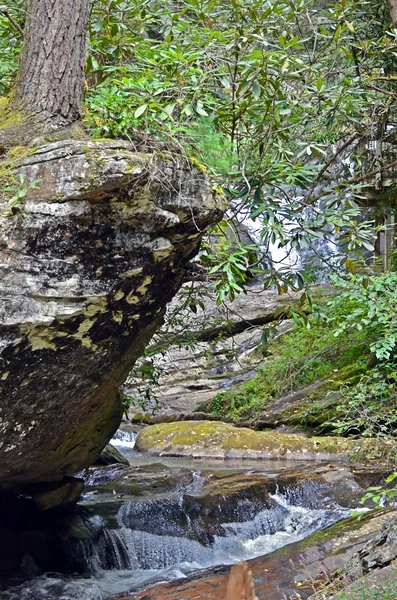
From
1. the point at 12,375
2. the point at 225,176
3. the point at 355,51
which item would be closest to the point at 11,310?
the point at 12,375

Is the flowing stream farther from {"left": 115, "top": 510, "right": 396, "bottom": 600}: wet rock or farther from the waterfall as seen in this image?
{"left": 115, "top": 510, "right": 396, "bottom": 600}: wet rock

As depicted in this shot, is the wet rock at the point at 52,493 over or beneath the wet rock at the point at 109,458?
over

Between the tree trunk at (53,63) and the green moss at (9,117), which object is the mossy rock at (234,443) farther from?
the green moss at (9,117)

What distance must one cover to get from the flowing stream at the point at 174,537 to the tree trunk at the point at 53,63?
15.1 feet

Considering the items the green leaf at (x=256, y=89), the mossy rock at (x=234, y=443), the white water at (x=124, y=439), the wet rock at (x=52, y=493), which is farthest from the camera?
the white water at (x=124, y=439)

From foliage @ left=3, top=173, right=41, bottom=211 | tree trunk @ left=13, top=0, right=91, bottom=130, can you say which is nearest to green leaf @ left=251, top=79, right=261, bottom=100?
tree trunk @ left=13, top=0, right=91, bottom=130

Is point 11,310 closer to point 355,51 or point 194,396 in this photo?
point 355,51

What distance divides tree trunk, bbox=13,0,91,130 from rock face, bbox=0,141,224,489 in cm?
59

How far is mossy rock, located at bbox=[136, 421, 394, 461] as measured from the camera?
10.3 meters

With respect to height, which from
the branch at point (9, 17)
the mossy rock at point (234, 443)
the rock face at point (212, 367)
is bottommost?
the rock face at point (212, 367)

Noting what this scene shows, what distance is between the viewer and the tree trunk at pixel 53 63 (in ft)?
18.2

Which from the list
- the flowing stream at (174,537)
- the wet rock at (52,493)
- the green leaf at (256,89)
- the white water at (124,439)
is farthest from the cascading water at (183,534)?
the white water at (124,439)

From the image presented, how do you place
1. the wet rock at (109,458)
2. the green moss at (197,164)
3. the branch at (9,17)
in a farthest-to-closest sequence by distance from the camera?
the wet rock at (109,458) < the branch at (9,17) < the green moss at (197,164)

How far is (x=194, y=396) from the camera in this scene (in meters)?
16.5
